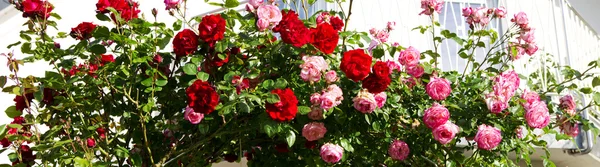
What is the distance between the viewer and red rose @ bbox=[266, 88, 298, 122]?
2615mm

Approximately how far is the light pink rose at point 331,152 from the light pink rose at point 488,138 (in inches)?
20.2

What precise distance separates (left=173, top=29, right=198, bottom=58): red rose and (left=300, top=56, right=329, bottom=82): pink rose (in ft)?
1.41

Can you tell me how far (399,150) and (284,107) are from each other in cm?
59

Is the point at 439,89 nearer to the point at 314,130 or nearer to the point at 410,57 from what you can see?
the point at 410,57

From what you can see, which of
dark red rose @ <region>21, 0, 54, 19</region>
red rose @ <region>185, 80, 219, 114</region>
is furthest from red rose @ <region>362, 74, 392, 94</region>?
dark red rose @ <region>21, 0, 54, 19</region>

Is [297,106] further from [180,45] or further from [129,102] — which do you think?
[129,102]

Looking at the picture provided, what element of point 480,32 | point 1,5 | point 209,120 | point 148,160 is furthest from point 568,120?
point 1,5

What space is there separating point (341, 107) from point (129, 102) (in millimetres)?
875

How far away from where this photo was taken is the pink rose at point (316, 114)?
2825 millimetres

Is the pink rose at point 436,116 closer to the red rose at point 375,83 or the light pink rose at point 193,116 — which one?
the red rose at point 375,83

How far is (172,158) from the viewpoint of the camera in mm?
3145

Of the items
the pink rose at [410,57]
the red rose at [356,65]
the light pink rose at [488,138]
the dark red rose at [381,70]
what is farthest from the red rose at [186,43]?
the light pink rose at [488,138]

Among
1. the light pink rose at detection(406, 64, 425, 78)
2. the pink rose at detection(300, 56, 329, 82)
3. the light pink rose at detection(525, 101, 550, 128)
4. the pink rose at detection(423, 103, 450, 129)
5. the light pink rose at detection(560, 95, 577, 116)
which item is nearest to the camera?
the pink rose at detection(300, 56, 329, 82)

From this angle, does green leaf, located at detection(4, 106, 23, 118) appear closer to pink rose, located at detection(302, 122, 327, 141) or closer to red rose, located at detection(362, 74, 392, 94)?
pink rose, located at detection(302, 122, 327, 141)
